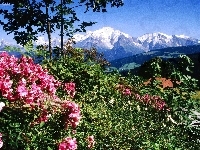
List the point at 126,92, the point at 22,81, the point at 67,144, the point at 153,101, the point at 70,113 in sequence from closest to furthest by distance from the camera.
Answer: the point at 67,144, the point at 70,113, the point at 22,81, the point at 153,101, the point at 126,92

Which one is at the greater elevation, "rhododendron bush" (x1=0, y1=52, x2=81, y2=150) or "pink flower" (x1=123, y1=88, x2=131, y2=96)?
"rhododendron bush" (x1=0, y1=52, x2=81, y2=150)

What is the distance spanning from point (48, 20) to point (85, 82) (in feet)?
44.9

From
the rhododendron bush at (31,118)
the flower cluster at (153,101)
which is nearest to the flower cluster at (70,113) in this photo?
the rhododendron bush at (31,118)

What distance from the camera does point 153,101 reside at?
7309 millimetres

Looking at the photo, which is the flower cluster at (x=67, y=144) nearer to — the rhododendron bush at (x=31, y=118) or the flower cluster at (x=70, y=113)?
the rhododendron bush at (x=31, y=118)

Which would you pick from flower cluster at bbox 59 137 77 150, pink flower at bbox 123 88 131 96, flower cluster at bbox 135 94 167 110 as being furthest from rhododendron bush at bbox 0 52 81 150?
pink flower at bbox 123 88 131 96

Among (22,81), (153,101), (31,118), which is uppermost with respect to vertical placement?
(22,81)

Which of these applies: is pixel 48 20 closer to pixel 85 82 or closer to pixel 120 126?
pixel 85 82

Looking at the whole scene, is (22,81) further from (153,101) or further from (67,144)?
(153,101)

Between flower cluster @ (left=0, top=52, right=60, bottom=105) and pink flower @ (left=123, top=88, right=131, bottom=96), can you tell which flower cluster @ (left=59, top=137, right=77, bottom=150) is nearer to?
flower cluster @ (left=0, top=52, right=60, bottom=105)

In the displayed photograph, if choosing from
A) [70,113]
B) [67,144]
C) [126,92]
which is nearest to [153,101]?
[126,92]

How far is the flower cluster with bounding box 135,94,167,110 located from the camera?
6933 mm

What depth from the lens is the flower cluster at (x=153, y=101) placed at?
22.7 ft

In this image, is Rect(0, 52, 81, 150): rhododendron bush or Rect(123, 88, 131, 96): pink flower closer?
Rect(0, 52, 81, 150): rhododendron bush
